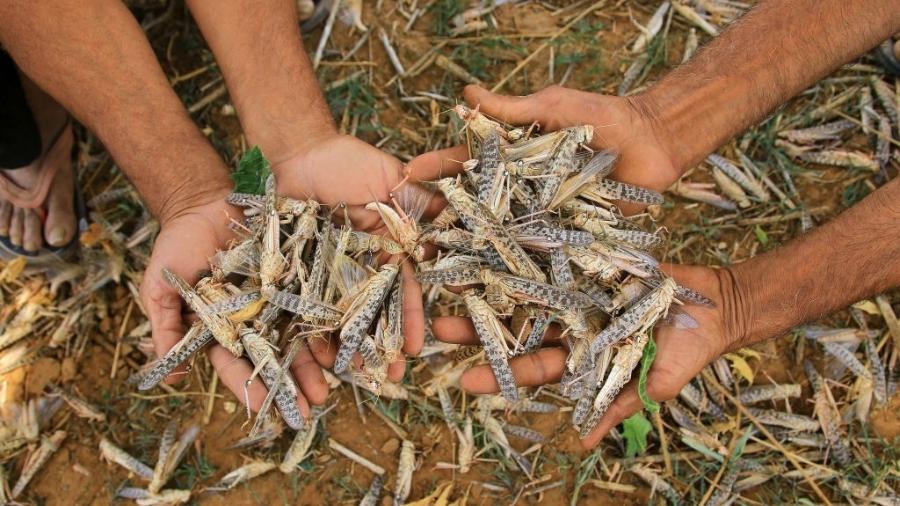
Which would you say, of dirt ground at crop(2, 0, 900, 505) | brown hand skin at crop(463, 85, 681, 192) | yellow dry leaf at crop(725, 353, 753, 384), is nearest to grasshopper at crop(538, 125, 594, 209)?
brown hand skin at crop(463, 85, 681, 192)

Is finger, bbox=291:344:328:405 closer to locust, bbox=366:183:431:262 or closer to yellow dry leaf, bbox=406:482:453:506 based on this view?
locust, bbox=366:183:431:262

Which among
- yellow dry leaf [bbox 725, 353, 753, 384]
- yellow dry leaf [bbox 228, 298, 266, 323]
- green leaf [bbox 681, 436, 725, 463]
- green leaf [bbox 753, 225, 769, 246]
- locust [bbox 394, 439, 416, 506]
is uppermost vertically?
yellow dry leaf [bbox 228, 298, 266, 323]

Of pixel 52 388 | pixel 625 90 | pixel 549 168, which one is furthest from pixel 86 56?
pixel 625 90

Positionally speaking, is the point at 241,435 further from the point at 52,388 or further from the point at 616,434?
the point at 616,434

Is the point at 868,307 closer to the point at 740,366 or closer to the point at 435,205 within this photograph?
the point at 740,366

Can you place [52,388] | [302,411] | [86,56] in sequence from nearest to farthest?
[302,411] → [86,56] → [52,388]

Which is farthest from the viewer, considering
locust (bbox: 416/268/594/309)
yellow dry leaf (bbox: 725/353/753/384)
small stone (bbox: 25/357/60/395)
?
small stone (bbox: 25/357/60/395)
